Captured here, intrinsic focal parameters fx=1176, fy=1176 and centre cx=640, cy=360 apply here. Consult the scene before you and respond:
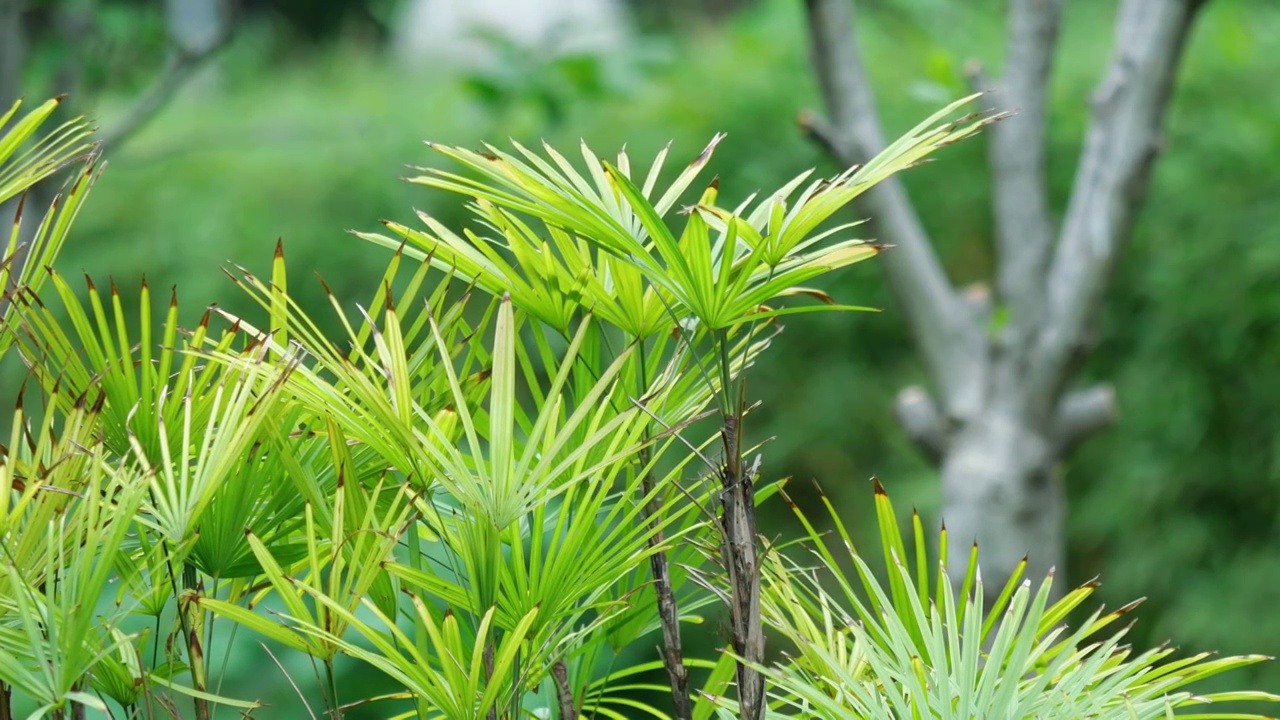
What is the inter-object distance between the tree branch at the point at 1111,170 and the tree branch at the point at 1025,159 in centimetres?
3

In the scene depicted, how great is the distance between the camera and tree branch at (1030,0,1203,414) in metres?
1.32

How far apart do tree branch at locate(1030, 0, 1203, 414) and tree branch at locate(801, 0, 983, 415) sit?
0.34 ft

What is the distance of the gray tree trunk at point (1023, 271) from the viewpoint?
1.34m

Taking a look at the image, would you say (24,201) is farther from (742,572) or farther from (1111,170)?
(1111,170)

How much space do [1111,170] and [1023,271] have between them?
151mm

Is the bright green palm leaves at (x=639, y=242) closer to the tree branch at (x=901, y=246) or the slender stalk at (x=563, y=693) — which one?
the slender stalk at (x=563, y=693)

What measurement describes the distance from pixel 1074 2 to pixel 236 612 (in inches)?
130

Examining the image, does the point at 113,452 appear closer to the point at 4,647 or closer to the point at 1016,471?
the point at 4,647

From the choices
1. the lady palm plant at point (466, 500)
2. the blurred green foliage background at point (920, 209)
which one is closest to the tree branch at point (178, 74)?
the blurred green foliage background at point (920, 209)

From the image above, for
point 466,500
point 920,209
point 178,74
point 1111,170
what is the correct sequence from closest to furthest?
point 466,500
point 1111,170
point 178,74
point 920,209

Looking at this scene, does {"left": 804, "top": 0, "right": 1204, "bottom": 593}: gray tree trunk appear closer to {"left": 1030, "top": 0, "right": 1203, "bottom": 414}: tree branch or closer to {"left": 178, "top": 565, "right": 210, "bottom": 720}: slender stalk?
{"left": 1030, "top": 0, "right": 1203, "bottom": 414}: tree branch

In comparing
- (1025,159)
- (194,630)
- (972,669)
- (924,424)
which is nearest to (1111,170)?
(1025,159)

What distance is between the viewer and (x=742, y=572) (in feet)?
1.18

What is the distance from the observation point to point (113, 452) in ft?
1.32
